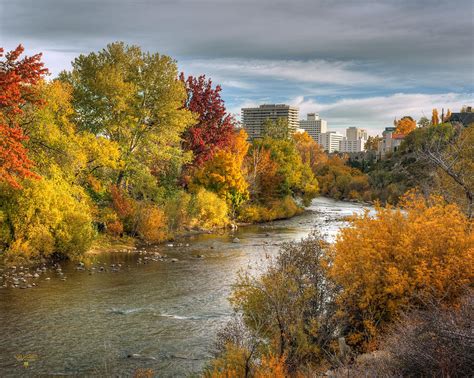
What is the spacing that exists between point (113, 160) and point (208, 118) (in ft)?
53.1

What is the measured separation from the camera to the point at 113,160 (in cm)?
3531

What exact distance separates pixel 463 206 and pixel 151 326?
17506 millimetres

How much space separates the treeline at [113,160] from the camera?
2762 cm

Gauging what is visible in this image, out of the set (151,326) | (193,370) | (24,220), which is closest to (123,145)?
(24,220)

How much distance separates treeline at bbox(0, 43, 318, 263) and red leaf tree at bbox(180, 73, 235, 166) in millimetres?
105

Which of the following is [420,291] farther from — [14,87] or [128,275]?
[14,87]

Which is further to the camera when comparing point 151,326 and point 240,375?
point 151,326

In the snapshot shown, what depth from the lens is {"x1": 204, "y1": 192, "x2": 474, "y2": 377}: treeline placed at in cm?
1242

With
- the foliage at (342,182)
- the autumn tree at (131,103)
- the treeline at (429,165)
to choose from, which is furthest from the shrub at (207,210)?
the foliage at (342,182)

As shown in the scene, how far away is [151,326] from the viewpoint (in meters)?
17.8

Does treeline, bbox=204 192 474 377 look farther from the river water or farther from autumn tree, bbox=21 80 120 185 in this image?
autumn tree, bbox=21 80 120 185

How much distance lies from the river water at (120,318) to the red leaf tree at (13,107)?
19.3 ft

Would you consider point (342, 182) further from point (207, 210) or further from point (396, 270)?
point (396, 270)

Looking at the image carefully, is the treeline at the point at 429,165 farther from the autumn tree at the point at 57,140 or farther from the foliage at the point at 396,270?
the autumn tree at the point at 57,140
